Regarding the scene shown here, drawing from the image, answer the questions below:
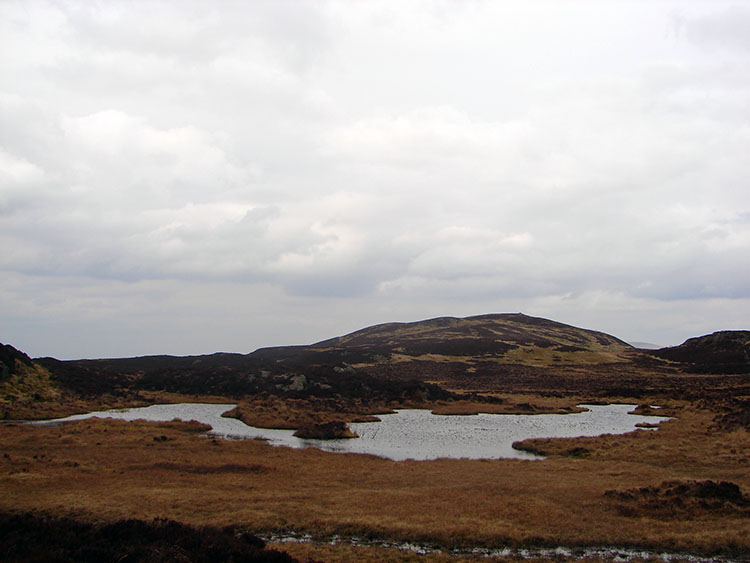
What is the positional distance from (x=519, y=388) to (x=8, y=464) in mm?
100900

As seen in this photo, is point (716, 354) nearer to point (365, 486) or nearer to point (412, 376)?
point (412, 376)

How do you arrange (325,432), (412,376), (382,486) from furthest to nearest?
(412,376)
(325,432)
(382,486)

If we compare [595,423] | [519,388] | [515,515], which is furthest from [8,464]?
[519,388]

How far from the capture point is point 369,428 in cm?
6397

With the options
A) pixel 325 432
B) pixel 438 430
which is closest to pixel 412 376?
pixel 438 430

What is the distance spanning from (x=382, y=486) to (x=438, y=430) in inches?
1208

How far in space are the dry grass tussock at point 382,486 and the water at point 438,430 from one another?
17.0 feet

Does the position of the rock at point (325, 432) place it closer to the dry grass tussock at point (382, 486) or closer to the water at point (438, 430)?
the water at point (438, 430)

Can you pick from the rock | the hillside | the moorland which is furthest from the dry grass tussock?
the hillside

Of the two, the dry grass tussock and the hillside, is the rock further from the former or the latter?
the hillside

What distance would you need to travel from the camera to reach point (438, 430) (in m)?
61.8

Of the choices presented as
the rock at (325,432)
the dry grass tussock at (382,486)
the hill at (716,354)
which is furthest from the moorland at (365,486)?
the hill at (716,354)

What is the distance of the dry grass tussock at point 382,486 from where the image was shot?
23.0m

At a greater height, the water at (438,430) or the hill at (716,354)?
the hill at (716,354)
